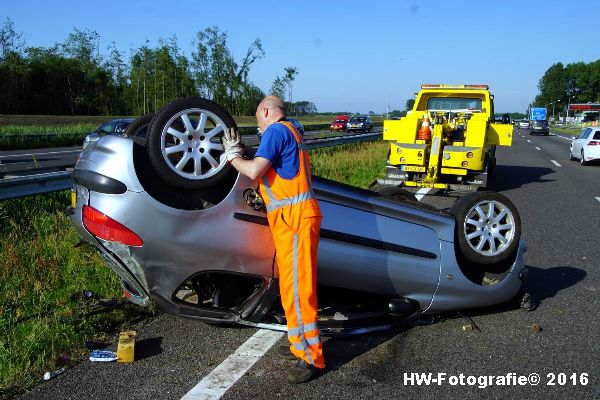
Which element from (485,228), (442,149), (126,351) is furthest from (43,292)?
(442,149)

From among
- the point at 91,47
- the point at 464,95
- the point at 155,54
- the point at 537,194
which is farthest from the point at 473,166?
the point at 91,47

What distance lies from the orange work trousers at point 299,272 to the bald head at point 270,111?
0.56 metres

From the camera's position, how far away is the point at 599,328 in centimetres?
421

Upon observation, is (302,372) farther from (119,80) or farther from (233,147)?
(119,80)

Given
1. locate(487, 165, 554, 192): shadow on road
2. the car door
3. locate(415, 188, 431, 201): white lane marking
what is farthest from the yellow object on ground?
the car door

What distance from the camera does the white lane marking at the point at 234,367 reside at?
317 centimetres

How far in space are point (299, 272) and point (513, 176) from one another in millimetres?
13292

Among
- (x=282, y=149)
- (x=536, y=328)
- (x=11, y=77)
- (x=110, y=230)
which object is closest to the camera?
(x=110, y=230)

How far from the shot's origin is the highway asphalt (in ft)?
10.5

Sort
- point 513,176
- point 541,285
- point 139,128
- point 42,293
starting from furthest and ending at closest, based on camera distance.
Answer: point 513,176
point 541,285
point 42,293
point 139,128

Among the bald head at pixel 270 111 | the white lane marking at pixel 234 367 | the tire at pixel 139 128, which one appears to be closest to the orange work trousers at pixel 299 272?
the white lane marking at pixel 234 367

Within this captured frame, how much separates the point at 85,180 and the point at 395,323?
232 cm

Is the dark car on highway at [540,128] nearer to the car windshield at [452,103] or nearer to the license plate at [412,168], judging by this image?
the car windshield at [452,103]

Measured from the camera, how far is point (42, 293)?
4609 millimetres
